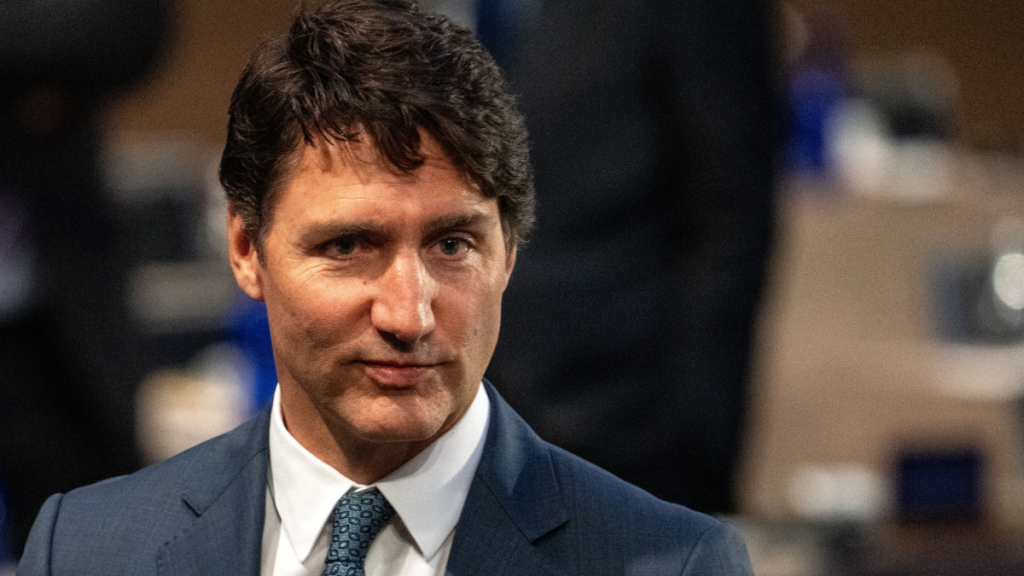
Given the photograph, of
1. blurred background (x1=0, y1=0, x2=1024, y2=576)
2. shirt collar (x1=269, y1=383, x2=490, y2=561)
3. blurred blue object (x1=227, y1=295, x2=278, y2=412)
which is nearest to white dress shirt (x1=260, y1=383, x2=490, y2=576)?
shirt collar (x1=269, y1=383, x2=490, y2=561)

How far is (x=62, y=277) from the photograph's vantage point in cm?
174

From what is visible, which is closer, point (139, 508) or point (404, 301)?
point (404, 301)

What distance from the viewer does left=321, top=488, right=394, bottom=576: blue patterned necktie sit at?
86cm

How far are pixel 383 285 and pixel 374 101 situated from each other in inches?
4.6

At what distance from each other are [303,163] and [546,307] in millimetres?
572

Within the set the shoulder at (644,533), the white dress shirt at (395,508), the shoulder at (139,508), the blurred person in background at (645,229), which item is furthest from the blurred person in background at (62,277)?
the shoulder at (644,533)

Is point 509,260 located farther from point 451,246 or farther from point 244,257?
point 244,257

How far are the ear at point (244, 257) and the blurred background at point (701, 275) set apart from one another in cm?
15

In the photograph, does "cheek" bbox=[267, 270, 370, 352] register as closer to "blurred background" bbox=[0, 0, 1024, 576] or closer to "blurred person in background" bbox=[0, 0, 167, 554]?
"blurred background" bbox=[0, 0, 1024, 576]

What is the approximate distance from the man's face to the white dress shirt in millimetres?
62

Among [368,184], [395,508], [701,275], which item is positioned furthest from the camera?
[701,275]

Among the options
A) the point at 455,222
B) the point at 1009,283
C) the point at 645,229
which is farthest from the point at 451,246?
the point at 1009,283

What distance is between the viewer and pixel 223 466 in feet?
3.15

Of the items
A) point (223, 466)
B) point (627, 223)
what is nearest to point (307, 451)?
point (223, 466)
